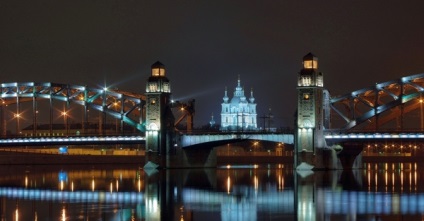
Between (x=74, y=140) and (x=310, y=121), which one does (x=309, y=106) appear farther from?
(x=74, y=140)

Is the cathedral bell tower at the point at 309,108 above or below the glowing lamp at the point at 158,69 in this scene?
below

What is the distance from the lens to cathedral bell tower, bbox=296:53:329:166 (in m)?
116

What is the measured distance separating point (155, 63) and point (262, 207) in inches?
2937

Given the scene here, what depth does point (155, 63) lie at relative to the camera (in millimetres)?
A: 132375

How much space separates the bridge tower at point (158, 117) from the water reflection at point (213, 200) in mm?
38407

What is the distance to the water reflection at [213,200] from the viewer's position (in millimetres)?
54438

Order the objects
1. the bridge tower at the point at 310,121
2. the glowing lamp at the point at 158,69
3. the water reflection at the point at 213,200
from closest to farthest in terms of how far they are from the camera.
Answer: the water reflection at the point at 213,200 < the bridge tower at the point at 310,121 < the glowing lamp at the point at 158,69

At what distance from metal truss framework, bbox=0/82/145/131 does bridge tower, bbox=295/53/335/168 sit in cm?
3034

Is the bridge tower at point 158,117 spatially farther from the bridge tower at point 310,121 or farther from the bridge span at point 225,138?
the bridge tower at point 310,121

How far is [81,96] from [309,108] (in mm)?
44188

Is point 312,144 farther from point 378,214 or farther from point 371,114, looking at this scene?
point 378,214

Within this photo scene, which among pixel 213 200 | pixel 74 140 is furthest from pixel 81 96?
pixel 213 200

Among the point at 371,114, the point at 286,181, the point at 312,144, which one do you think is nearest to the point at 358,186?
the point at 286,181

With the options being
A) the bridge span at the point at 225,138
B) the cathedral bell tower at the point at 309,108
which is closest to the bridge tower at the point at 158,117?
the bridge span at the point at 225,138
